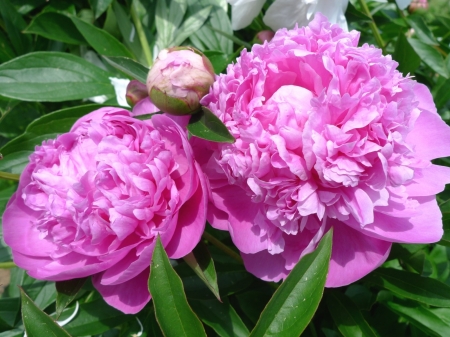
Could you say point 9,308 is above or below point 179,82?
below

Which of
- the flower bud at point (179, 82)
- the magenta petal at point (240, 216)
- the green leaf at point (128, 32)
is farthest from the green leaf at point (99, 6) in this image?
the magenta petal at point (240, 216)

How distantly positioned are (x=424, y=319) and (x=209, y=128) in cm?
47

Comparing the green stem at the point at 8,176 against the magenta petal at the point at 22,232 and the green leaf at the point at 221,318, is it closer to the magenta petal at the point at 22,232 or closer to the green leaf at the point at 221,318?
the magenta petal at the point at 22,232

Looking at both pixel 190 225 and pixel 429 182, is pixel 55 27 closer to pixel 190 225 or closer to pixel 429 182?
pixel 190 225

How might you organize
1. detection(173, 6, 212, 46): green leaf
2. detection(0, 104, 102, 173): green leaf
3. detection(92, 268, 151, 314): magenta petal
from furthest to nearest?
detection(173, 6, 212, 46): green leaf
detection(0, 104, 102, 173): green leaf
detection(92, 268, 151, 314): magenta petal

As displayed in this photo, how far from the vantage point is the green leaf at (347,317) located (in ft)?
2.37

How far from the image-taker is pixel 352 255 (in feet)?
1.98


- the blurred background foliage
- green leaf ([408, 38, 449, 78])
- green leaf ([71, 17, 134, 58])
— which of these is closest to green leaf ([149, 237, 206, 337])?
Result: the blurred background foliage

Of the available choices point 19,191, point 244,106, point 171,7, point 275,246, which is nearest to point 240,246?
point 275,246

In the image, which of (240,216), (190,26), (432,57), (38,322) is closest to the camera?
(38,322)

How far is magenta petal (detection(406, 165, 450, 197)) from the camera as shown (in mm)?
582

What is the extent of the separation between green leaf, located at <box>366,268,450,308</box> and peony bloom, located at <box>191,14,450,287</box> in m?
0.18

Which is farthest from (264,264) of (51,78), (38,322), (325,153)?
(51,78)

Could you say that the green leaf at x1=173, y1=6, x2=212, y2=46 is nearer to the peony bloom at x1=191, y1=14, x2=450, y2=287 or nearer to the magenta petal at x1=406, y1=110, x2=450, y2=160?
the peony bloom at x1=191, y1=14, x2=450, y2=287
